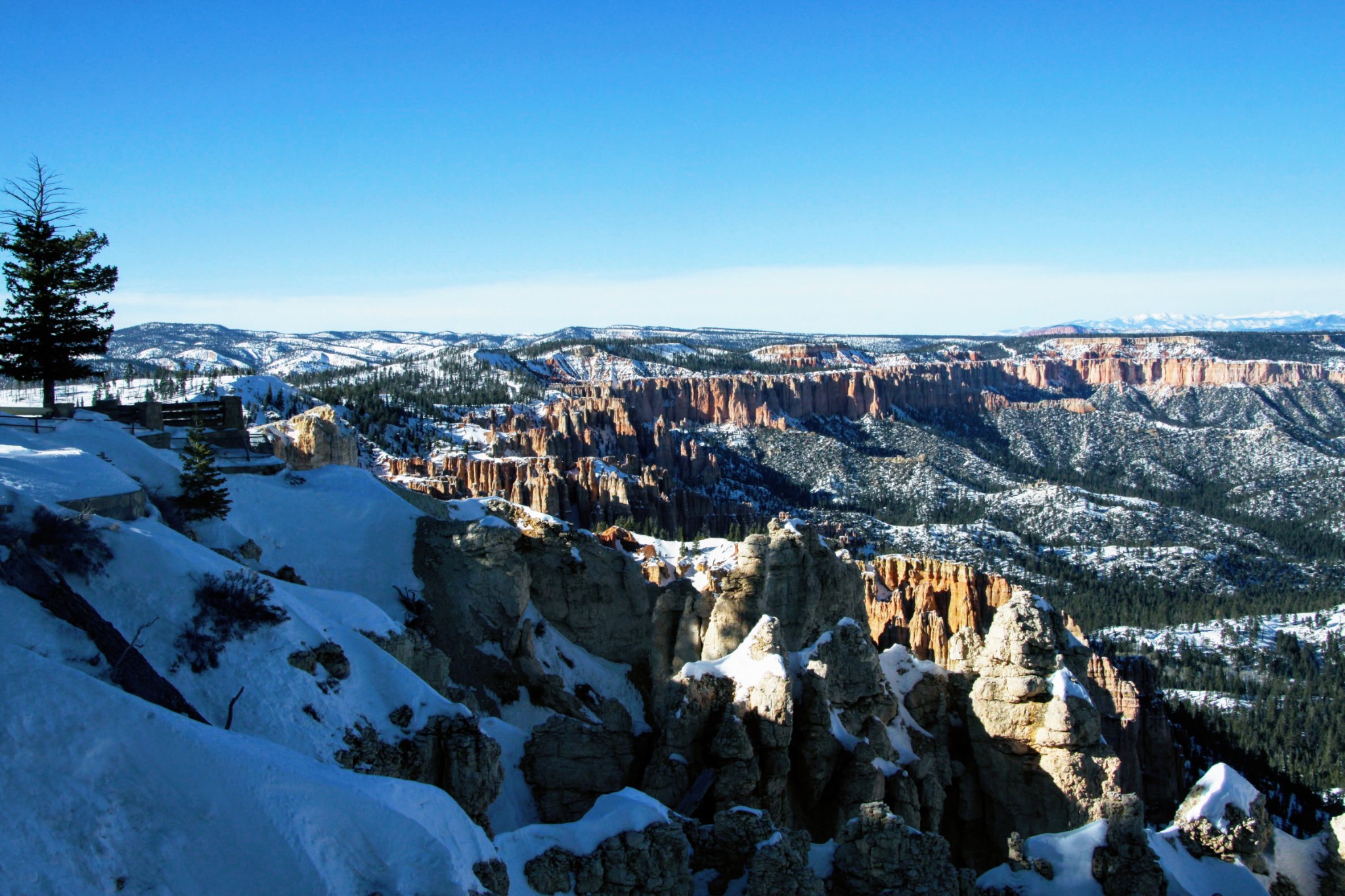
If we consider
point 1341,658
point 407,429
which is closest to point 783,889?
point 1341,658

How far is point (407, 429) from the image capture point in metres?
99.7

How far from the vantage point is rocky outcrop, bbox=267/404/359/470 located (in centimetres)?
3756

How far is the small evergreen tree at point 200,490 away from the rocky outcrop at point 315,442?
10374 millimetres

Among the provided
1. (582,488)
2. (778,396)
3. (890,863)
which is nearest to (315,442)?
(890,863)

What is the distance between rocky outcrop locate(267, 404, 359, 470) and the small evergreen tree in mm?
10374

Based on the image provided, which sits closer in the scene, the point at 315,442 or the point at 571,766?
the point at 571,766

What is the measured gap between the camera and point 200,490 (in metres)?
24.7

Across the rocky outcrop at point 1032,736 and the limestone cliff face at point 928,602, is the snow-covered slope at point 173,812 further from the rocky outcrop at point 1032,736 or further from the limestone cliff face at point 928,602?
the limestone cliff face at point 928,602

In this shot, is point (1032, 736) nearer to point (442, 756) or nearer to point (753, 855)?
point (753, 855)

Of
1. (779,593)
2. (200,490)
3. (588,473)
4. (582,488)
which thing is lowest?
(582,488)

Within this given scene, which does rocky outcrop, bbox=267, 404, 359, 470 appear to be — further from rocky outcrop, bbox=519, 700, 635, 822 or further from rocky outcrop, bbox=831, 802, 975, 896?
rocky outcrop, bbox=831, 802, 975, 896

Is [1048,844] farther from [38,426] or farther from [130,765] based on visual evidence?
[38,426]

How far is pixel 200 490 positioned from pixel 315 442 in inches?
522

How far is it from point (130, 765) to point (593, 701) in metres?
18.3
